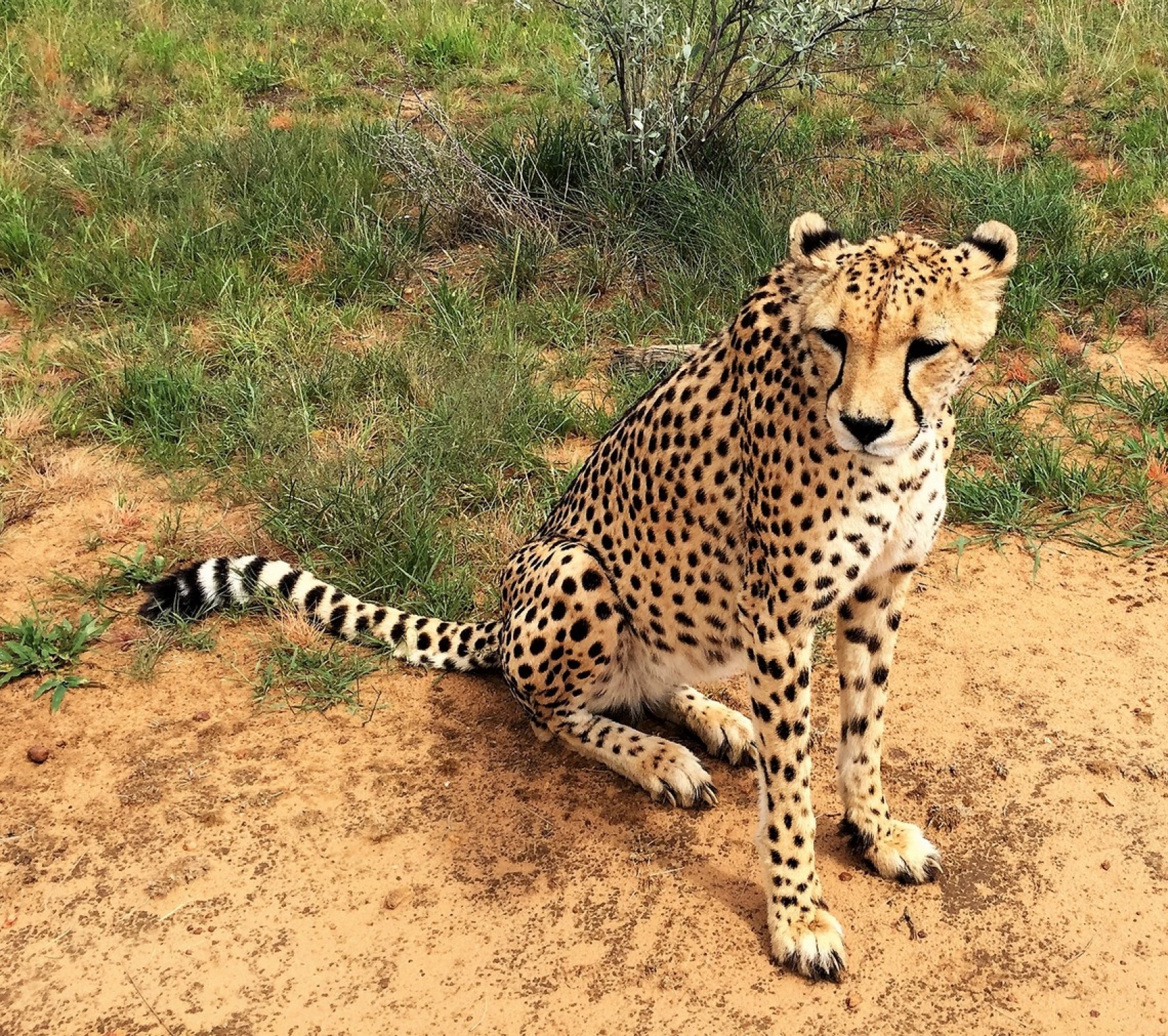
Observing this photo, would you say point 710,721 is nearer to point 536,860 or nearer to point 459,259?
point 536,860

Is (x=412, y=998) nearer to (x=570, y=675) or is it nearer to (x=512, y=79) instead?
(x=570, y=675)

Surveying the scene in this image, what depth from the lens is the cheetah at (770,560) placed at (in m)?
2.28

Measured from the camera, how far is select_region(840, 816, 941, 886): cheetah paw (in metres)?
2.87

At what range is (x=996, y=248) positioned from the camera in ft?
7.70

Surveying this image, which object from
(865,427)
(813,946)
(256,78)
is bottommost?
(813,946)

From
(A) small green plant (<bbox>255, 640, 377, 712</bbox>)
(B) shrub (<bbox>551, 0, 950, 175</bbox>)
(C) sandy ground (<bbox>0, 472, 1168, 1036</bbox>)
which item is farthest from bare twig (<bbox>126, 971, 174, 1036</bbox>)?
(B) shrub (<bbox>551, 0, 950, 175</bbox>)

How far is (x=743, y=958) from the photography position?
2709mm

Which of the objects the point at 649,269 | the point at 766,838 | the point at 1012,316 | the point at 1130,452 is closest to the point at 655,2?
the point at 649,269

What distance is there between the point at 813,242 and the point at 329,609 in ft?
6.21

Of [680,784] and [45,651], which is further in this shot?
[45,651]

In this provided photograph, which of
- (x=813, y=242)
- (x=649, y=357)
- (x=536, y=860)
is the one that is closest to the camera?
(x=813, y=242)

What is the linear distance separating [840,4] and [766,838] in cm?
416

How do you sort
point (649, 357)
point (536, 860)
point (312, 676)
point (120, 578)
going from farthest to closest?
1. point (649, 357)
2. point (120, 578)
3. point (312, 676)
4. point (536, 860)

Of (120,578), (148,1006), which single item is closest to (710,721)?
(148,1006)
